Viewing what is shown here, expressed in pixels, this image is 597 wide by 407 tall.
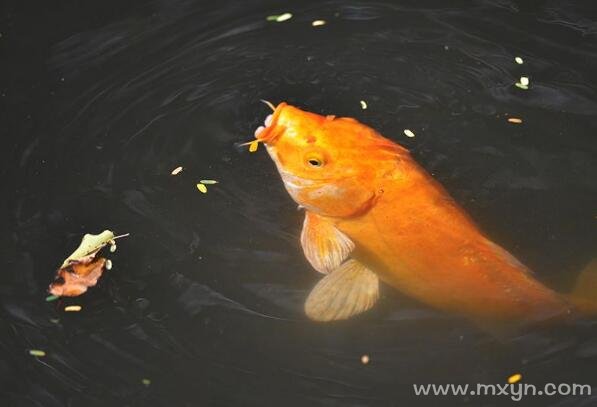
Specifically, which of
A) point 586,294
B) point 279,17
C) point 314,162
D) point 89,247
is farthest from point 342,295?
point 279,17

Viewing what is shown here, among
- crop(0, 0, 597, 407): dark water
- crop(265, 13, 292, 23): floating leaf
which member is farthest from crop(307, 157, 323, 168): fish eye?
crop(265, 13, 292, 23): floating leaf

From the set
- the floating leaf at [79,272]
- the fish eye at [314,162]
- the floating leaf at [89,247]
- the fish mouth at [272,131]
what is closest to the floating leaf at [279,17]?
the fish mouth at [272,131]

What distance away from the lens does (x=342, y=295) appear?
357 cm

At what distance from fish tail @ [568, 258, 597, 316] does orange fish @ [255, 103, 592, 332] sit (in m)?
0.05

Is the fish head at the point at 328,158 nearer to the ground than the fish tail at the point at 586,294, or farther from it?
farther from it

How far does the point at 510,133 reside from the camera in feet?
14.1

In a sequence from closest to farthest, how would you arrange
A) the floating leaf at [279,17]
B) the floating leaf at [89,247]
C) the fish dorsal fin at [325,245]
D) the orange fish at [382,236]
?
the orange fish at [382,236]
the fish dorsal fin at [325,245]
the floating leaf at [89,247]
the floating leaf at [279,17]

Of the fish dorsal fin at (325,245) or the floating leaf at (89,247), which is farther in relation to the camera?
the floating leaf at (89,247)

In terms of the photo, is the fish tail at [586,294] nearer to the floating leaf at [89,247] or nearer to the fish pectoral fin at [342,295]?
the fish pectoral fin at [342,295]

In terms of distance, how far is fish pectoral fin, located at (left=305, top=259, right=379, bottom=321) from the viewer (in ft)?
11.7

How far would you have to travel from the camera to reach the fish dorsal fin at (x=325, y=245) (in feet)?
11.7

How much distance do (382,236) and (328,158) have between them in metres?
0.42

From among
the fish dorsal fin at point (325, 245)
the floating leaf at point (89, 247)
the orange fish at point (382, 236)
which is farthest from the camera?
the floating leaf at point (89, 247)

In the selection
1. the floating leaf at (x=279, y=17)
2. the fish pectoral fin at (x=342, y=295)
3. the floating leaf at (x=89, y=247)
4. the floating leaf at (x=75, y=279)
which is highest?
the floating leaf at (x=279, y=17)
